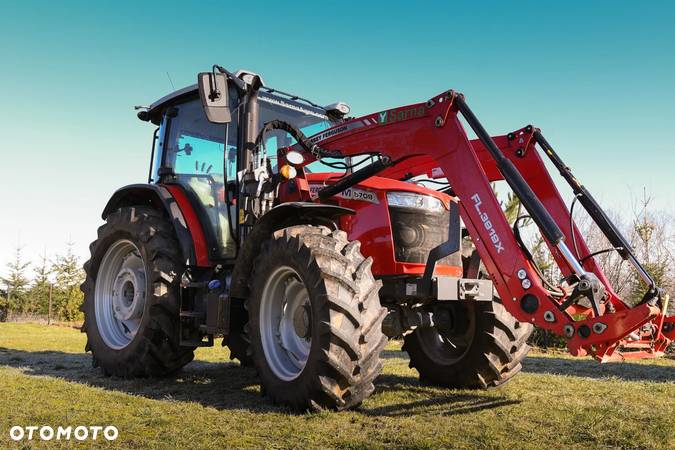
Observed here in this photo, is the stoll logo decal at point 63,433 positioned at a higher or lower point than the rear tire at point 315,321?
lower

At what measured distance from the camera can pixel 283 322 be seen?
5008 millimetres

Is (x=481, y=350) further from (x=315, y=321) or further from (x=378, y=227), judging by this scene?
(x=315, y=321)

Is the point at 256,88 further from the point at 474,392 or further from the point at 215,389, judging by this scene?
the point at 474,392

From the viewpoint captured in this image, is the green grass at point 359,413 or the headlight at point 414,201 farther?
the headlight at point 414,201

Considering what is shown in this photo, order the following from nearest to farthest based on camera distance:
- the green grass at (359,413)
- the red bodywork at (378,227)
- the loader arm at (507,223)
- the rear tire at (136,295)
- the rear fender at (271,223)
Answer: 1. the green grass at (359,413)
2. the loader arm at (507,223)
3. the rear fender at (271,223)
4. the red bodywork at (378,227)
5. the rear tire at (136,295)

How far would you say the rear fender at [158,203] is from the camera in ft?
20.0

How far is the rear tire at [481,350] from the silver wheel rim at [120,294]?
3.10 metres

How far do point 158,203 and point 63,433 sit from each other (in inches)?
124

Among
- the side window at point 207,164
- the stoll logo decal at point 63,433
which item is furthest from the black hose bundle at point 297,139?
the stoll logo decal at point 63,433

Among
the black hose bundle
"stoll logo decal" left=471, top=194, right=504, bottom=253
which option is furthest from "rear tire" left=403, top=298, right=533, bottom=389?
the black hose bundle

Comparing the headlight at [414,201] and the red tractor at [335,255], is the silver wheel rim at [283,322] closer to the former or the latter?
the red tractor at [335,255]

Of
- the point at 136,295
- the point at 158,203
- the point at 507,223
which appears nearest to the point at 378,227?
the point at 507,223

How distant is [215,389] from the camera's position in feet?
18.3

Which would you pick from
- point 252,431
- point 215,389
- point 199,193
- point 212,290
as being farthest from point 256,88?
point 252,431
